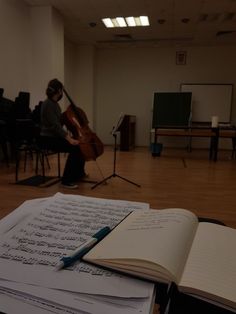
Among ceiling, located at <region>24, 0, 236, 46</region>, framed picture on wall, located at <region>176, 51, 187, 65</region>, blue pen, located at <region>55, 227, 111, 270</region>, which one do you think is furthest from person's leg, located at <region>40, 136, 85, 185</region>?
framed picture on wall, located at <region>176, 51, 187, 65</region>

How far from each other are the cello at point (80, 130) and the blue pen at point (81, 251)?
2.81 meters

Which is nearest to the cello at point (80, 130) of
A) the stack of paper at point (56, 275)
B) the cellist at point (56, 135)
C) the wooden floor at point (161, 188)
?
the cellist at point (56, 135)

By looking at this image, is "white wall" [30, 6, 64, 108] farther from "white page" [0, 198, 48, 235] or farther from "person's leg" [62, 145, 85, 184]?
"white page" [0, 198, 48, 235]

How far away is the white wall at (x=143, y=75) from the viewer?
7.98 metres

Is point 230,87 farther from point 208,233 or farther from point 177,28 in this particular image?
point 208,233

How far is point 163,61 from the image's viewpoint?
8.21 meters

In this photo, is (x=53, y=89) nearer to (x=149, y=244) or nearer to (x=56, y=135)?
(x=56, y=135)

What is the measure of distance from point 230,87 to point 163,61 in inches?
77.4

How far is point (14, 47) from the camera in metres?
5.13

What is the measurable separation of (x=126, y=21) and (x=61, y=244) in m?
6.46

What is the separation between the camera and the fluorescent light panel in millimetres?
6051

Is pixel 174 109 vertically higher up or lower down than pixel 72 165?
higher up

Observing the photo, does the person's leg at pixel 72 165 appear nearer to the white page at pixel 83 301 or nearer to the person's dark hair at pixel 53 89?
the person's dark hair at pixel 53 89

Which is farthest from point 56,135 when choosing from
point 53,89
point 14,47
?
point 14,47
